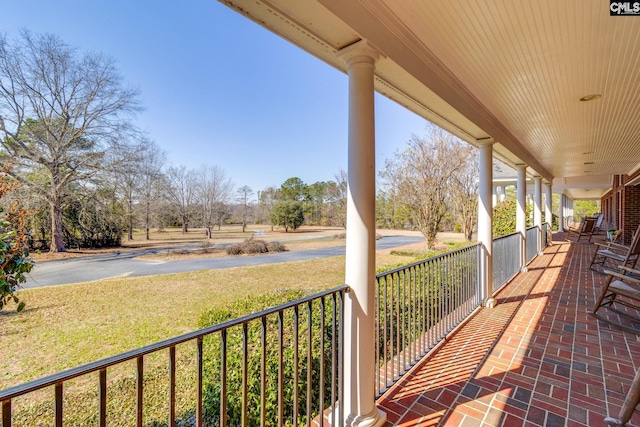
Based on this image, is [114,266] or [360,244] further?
[114,266]

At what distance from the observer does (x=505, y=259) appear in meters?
5.03

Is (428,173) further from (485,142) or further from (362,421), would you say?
(362,421)

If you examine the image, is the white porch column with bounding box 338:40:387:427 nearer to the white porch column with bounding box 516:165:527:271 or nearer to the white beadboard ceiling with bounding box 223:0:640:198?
the white beadboard ceiling with bounding box 223:0:640:198

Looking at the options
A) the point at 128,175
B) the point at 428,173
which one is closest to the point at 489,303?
the point at 428,173

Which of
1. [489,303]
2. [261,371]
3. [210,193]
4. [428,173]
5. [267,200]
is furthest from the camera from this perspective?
[267,200]

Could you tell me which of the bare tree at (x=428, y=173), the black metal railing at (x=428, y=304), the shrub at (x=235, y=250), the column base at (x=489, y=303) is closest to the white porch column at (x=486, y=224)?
the column base at (x=489, y=303)

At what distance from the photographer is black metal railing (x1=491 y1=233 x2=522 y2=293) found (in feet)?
15.0

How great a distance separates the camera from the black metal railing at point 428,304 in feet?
7.73

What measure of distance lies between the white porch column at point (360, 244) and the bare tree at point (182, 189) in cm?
1965

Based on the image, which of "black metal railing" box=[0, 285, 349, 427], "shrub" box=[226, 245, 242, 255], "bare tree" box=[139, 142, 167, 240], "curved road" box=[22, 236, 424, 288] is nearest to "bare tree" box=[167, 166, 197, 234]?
"bare tree" box=[139, 142, 167, 240]

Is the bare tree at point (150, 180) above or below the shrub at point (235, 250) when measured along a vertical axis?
above

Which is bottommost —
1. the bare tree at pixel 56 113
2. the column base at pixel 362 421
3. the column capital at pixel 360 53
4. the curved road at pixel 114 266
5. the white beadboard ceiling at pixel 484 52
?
the curved road at pixel 114 266

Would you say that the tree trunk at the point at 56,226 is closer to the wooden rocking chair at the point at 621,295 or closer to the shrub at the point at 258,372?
the shrub at the point at 258,372

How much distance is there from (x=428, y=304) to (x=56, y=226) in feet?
42.8
